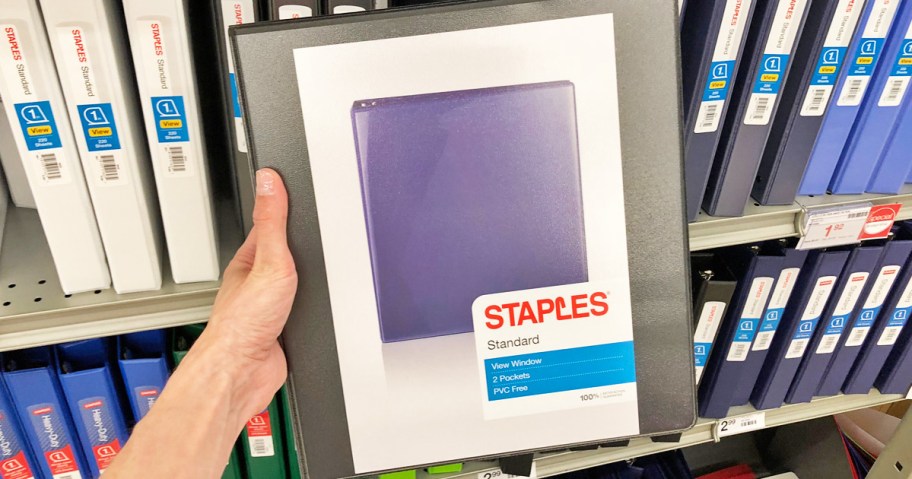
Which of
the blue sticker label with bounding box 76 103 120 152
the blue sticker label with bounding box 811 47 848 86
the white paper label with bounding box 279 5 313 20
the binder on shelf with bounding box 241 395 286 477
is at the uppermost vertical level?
the white paper label with bounding box 279 5 313 20

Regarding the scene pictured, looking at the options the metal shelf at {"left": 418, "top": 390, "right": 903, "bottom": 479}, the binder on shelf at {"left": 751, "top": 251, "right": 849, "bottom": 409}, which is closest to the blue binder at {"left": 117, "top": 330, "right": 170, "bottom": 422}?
the metal shelf at {"left": 418, "top": 390, "right": 903, "bottom": 479}

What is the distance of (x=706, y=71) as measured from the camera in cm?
82

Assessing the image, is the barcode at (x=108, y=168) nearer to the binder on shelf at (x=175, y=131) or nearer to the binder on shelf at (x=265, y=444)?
the binder on shelf at (x=175, y=131)

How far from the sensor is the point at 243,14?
2.30 feet

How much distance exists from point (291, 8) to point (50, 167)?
1.08 feet

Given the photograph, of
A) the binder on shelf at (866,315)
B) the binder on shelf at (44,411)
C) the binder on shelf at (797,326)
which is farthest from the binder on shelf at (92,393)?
the binder on shelf at (866,315)

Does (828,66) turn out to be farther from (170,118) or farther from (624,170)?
(170,118)

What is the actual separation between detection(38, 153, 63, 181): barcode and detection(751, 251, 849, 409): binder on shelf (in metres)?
1.10

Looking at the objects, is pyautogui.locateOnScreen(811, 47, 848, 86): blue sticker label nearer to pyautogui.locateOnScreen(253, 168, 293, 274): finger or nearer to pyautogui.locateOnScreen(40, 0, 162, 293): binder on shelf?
pyautogui.locateOnScreen(253, 168, 293, 274): finger

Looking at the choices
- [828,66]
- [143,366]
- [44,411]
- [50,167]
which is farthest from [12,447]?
[828,66]

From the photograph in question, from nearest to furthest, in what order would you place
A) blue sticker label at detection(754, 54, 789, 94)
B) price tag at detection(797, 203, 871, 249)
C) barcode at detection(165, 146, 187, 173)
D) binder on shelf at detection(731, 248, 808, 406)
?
barcode at detection(165, 146, 187, 173) → blue sticker label at detection(754, 54, 789, 94) → price tag at detection(797, 203, 871, 249) → binder on shelf at detection(731, 248, 808, 406)

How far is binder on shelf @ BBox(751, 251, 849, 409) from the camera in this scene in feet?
3.47

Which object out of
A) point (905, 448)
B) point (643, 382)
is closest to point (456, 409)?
point (643, 382)

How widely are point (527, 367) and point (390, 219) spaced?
228 mm
